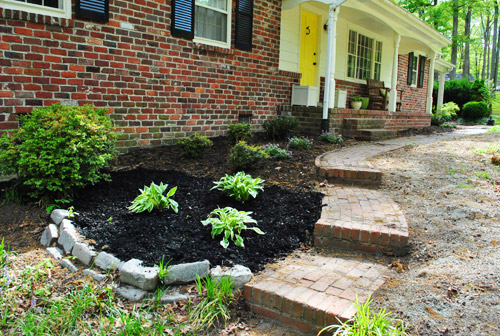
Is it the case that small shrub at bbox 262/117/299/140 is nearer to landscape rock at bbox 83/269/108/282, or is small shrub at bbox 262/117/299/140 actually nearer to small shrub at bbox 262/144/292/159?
small shrub at bbox 262/144/292/159

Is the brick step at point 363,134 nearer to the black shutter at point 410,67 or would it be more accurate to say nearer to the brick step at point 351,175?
the brick step at point 351,175

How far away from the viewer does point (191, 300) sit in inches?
101

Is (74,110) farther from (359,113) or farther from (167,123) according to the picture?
(359,113)

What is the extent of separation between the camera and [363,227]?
10.7 ft

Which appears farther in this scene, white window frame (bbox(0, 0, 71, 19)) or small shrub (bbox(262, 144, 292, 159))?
small shrub (bbox(262, 144, 292, 159))

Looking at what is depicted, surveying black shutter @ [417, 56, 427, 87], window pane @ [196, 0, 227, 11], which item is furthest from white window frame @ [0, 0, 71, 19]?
black shutter @ [417, 56, 427, 87]

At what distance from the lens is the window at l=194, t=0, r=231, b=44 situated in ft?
21.9

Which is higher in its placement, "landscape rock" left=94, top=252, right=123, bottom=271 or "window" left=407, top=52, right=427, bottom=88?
"window" left=407, top=52, right=427, bottom=88

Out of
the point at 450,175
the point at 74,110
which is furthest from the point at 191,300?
the point at 450,175

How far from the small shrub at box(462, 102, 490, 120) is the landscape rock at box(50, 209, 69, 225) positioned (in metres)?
18.7

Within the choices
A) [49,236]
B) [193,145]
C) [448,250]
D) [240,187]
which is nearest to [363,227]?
[448,250]

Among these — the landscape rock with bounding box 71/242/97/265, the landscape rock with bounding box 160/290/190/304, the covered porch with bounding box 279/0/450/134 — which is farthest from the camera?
the covered porch with bounding box 279/0/450/134

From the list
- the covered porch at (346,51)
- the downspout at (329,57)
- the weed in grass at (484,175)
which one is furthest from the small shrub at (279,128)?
the weed in grass at (484,175)

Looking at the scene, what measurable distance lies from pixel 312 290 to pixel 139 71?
4495mm
